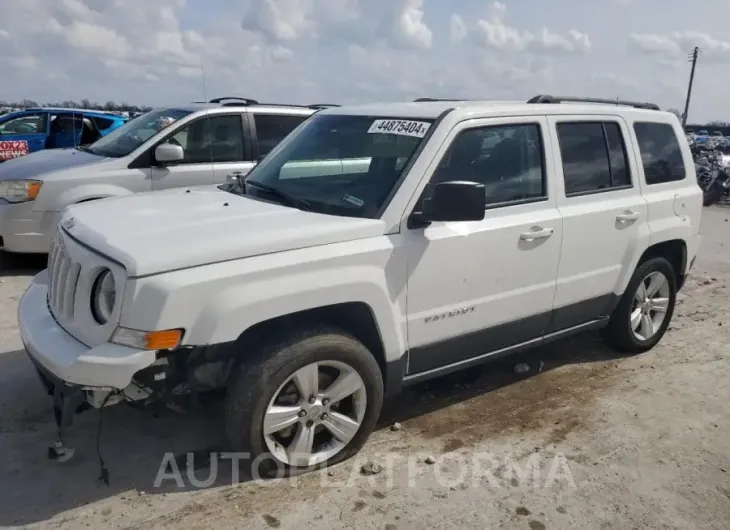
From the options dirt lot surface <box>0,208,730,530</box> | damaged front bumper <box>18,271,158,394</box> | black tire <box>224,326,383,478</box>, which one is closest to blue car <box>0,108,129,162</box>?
dirt lot surface <box>0,208,730,530</box>

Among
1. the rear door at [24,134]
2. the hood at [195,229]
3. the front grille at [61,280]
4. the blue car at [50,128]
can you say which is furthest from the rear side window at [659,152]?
the rear door at [24,134]

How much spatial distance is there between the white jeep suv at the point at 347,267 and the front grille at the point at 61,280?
15 mm

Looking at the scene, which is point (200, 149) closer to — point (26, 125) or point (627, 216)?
point (627, 216)

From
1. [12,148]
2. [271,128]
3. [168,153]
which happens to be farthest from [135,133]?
[12,148]

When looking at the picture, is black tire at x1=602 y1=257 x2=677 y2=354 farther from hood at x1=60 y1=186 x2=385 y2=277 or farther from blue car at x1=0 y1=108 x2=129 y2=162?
blue car at x1=0 y1=108 x2=129 y2=162

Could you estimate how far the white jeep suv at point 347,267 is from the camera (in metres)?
3.02

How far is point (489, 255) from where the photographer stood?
395 centimetres

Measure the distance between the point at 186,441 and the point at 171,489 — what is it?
0.48 m

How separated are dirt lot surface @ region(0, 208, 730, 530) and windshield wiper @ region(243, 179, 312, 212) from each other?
1.39 metres

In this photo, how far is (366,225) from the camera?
3.49 metres

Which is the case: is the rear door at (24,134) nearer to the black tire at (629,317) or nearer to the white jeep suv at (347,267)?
the white jeep suv at (347,267)

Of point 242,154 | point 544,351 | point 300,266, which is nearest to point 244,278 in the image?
point 300,266

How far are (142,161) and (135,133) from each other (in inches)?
27.5

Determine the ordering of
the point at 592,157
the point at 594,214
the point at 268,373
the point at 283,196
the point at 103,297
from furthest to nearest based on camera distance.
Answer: the point at 592,157
the point at 594,214
the point at 283,196
the point at 268,373
the point at 103,297
